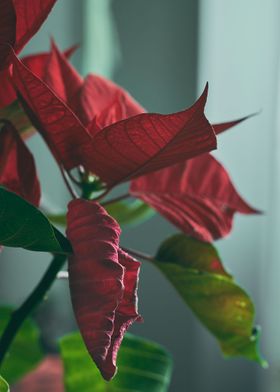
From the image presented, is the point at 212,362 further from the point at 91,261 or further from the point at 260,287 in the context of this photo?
the point at 91,261

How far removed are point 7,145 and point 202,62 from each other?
4.38 ft

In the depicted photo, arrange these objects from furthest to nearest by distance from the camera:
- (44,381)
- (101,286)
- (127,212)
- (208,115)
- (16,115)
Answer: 1. (208,115)
2. (44,381)
3. (127,212)
4. (16,115)
5. (101,286)

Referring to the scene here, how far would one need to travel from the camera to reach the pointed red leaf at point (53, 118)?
26cm

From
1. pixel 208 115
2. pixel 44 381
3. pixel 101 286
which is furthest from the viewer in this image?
pixel 208 115

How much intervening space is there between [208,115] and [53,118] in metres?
1.28

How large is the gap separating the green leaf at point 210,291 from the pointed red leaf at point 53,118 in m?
0.08

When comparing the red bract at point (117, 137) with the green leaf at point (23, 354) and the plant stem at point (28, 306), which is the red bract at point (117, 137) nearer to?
the plant stem at point (28, 306)

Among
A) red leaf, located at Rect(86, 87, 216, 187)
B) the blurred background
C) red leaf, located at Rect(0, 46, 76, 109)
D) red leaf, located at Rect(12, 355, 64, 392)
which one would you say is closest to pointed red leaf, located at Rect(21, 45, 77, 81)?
red leaf, located at Rect(0, 46, 76, 109)

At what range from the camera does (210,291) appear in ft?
1.14

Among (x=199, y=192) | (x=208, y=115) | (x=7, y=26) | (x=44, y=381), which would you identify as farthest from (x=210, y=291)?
(x=208, y=115)

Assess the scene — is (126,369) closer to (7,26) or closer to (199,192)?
(199,192)

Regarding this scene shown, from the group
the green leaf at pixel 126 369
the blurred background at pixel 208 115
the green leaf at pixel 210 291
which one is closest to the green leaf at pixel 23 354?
the green leaf at pixel 126 369

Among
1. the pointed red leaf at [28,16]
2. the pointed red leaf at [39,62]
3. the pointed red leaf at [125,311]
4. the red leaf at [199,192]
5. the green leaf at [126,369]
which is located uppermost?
the pointed red leaf at [28,16]

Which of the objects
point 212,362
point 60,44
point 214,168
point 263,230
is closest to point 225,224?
point 214,168
